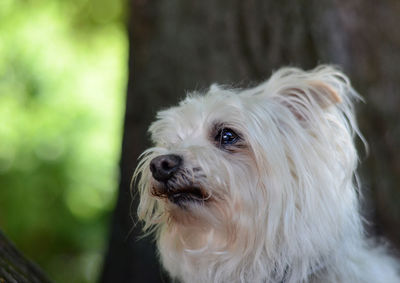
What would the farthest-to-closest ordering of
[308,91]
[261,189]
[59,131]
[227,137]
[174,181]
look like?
[59,131], [308,91], [227,137], [261,189], [174,181]

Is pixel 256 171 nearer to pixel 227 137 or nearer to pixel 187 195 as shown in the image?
pixel 227 137

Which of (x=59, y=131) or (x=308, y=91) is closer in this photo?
(x=308, y=91)

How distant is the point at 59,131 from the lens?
8.62m

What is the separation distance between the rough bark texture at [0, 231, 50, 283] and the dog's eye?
1369mm

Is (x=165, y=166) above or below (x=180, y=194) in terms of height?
above

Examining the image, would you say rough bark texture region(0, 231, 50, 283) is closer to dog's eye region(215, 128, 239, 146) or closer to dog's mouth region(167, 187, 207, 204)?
dog's mouth region(167, 187, 207, 204)

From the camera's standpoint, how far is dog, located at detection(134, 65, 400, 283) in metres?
3.31

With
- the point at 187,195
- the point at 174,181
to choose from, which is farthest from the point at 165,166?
the point at 187,195

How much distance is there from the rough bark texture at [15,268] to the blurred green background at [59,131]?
4451mm

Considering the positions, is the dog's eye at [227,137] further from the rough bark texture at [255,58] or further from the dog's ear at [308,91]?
the rough bark texture at [255,58]

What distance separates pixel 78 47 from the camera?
9.35m

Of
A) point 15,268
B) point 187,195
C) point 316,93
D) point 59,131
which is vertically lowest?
point 59,131

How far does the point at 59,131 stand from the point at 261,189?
5.80 m

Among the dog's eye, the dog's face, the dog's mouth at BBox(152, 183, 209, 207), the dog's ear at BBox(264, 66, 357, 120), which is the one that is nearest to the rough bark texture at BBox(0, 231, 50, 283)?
the dog's face
